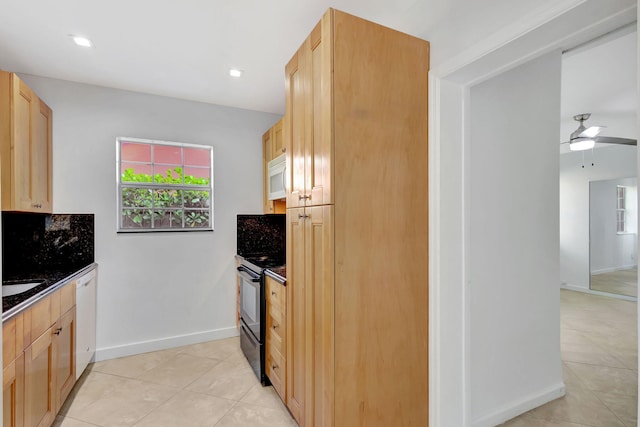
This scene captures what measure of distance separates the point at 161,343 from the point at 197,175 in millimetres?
1836

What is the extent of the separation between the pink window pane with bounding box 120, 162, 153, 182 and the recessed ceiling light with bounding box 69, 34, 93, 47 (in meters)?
1.17

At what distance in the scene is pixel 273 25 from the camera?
7.00 feet

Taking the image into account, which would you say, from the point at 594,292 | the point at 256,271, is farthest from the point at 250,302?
the point at 594,292

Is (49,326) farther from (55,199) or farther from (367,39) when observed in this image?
(367,39)

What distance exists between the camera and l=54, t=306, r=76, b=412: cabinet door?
6.73ft

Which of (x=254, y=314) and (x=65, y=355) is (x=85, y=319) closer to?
(x=65, y=355)

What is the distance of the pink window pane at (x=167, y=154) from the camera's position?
3.33 metres

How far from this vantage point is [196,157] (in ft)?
11.5

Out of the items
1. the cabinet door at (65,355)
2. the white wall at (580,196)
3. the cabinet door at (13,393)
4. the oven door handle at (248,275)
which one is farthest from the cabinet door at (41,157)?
the white wall at (580,196)

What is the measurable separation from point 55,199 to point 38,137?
1.98 ft

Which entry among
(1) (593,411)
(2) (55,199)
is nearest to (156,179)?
(2) (55,199)

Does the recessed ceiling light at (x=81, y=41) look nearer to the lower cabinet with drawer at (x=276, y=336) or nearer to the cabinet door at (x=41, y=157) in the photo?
the cabinet door at (x=41, y=157)

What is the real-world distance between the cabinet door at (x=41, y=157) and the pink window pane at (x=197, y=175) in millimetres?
1171

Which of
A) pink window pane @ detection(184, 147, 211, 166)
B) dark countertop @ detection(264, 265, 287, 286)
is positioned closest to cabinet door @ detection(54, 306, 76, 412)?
dark countertop @ detection(264, 265, 287, 286)
